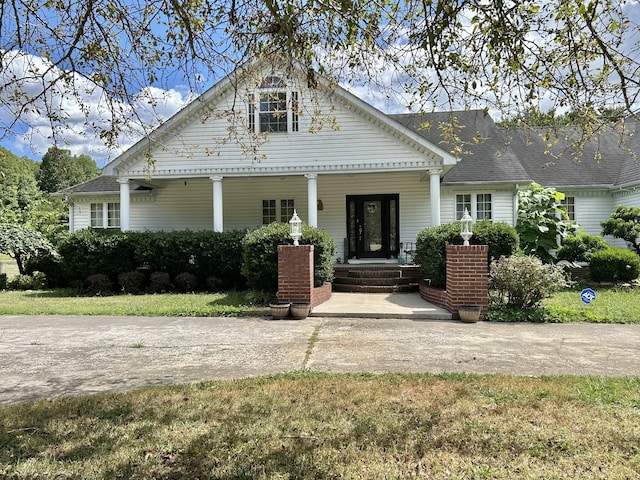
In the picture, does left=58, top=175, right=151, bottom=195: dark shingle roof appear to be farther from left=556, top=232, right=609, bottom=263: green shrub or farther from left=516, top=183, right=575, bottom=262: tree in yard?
left=556, top=232, right=609, bottom=263: green shrub

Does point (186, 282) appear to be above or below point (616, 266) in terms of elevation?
below

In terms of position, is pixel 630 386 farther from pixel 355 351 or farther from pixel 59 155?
pixel 59 155

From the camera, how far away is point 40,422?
3.60m

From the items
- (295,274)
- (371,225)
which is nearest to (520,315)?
(295,274)

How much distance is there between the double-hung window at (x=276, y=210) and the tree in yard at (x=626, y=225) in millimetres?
10713

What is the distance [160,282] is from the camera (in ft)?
40.9

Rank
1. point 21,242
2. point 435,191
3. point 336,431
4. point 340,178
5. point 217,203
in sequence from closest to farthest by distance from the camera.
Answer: point 336,431
point 435,191
point 21,242
point 217,203
point 340,178

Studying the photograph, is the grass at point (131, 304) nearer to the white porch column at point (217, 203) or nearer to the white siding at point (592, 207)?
the white porch column at point (217, 203)

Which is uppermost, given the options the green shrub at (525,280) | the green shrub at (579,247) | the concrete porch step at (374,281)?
the green shrub at (579,247)

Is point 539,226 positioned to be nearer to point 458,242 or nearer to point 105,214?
point 458,242

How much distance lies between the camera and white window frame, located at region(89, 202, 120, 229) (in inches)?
694

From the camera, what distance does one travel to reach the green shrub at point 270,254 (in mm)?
9789

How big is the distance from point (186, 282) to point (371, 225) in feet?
22.5

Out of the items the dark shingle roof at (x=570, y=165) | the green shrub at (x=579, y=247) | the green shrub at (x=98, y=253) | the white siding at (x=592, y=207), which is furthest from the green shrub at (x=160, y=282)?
the white siding at (x=592, y=207)
